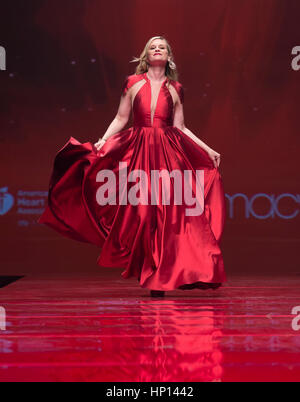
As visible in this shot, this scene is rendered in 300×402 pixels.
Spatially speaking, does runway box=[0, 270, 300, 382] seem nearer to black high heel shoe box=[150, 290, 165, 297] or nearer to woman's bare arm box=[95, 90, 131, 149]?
black high heel shoe box=[150, 290, 165, 297]

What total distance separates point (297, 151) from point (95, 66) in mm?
1645

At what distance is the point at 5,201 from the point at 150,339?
3.43 metres

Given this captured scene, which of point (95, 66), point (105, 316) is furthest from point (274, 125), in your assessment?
point (105, 316)

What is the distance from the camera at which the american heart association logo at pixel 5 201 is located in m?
4.62

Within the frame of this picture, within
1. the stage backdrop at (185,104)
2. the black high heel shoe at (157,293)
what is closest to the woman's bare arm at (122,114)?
the black high heel shoe at (157,293)

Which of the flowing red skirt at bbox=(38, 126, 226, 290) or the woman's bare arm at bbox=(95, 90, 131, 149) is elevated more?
the woman's bare arm at bbox=(95, 90, 131, 149)

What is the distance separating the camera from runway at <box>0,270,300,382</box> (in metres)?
1.03

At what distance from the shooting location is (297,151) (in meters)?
4.69

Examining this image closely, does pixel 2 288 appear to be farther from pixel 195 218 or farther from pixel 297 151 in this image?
pixel 297 151

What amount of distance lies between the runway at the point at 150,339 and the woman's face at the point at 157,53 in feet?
3.56

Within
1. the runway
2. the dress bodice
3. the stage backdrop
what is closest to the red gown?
the dress bodice

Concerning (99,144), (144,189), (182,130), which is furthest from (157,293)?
(182,130)

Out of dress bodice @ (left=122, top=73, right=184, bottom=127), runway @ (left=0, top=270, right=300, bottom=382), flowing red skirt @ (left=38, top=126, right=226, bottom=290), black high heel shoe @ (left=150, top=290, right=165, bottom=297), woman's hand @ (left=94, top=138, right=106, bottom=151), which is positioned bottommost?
runway @ (left=0, top=270, right=300, bottom=382)

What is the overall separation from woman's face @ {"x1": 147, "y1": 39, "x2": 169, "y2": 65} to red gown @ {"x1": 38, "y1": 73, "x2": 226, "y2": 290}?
0.08 m
